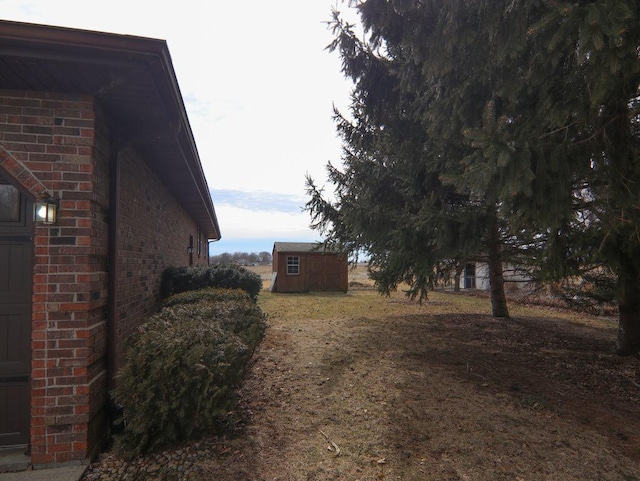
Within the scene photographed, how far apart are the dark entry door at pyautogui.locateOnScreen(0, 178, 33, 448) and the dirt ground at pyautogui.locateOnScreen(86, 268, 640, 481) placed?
0.95 m

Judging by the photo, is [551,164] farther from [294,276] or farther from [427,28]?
[294,276]

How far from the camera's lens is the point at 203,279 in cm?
841

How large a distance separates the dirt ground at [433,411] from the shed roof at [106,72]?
3.18 meters

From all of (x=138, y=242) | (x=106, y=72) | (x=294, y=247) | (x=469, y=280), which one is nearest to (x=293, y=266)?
(x=294, y=247)

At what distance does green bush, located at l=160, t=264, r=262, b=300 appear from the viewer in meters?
7.43

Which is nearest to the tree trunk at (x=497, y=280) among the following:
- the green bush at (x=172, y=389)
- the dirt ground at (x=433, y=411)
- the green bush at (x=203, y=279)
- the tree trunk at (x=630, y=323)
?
the dirt ground at (x=433, y=411)

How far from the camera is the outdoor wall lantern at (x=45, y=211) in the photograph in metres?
2.86

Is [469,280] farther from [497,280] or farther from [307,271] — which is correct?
[497,280]

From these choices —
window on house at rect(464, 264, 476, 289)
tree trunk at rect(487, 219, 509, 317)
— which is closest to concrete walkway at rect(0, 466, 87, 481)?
tree trunk at rect(487, 219, 509, 317)

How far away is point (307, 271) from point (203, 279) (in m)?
10.6

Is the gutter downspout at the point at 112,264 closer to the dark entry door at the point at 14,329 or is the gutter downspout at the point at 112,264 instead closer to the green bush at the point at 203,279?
the dark entry door at the point at 14,329

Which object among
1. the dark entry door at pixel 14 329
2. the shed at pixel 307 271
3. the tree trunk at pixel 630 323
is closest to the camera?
the dark entry door at pixel 14 329

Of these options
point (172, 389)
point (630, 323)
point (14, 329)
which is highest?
point (14, 329)

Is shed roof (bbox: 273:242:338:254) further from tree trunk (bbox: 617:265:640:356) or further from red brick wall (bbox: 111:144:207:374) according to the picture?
tree trunk (bbox: 617:265:640:356)
